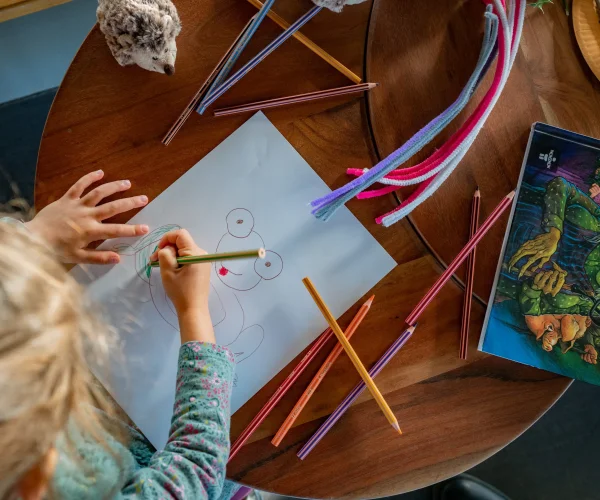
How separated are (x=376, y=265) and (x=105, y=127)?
0.31m

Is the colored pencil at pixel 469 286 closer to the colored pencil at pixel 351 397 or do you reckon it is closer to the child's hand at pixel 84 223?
the colored pencil at pixel 351 397

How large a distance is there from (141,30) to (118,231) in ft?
0.62

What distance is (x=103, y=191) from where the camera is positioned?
1.68 ft

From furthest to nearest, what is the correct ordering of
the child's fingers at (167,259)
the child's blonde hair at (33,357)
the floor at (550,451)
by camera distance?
the floor at (550,451) < the child's fingers at (167,259) < the child's blonde hair at (33,357)

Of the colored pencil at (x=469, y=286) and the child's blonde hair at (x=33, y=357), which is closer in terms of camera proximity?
the child's blonde hair at (x=33, y=357)

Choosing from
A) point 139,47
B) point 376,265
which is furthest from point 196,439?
point 139,47

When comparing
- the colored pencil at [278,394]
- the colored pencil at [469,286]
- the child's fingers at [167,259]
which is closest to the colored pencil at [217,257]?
the child's fingers at [167,259]

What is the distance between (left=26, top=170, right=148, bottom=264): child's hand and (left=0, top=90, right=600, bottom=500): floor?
449 millimetres

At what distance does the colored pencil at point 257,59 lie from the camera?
20.1 inches

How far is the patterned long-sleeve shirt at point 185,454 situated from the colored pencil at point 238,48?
257mm

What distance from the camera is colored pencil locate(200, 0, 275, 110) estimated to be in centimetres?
50

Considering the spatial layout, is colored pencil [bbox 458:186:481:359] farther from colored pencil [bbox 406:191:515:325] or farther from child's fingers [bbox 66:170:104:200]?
child's fingers [bbox 66:170:104:200]

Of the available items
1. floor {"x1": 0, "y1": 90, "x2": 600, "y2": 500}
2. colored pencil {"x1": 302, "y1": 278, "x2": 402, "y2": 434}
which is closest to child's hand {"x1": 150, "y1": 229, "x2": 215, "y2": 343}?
colored pencil {"x1": 302, "y1": 278, "x2": 402, "y2": 434}

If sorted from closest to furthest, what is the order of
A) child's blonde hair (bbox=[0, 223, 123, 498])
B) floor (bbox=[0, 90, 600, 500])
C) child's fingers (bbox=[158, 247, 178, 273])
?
child's blonde hair (bbox=[0, 223, 123, 498]) < child's fingers (bbox=[158, 247, 178, 273]) < floor (bbox=[0, 90, 600, 500])
